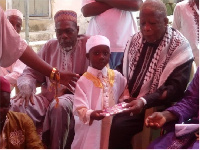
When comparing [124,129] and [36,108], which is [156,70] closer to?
[124,129]

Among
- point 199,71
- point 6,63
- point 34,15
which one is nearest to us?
point 199,71

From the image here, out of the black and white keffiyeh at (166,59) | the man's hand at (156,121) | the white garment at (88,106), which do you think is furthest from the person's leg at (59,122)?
the man's hand at (156,121)

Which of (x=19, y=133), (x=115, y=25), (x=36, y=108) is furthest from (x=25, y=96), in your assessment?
(x=115, y=25)

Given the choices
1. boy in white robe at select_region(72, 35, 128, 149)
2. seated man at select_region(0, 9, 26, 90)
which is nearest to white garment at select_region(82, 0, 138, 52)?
boy in white robe at select_region(72, 35, 128, 149)

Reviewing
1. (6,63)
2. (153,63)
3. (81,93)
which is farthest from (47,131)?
(153,63)

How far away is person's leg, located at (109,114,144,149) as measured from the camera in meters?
3.11

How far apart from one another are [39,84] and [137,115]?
119cm

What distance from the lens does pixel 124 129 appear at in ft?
10.2

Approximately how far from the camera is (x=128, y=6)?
3926 millimetres

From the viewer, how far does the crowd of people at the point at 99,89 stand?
2.82 meters

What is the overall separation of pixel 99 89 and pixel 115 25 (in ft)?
3.69

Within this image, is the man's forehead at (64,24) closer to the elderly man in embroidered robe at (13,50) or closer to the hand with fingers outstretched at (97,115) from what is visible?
the elderly man in embroidered robe at (13,50)

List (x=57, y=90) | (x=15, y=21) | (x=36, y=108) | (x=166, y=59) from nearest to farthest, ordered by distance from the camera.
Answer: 1. (x=166, y=59)
2. (x=57, y=90)
3. (x=36, y=108)
4. (x=15, y=21)

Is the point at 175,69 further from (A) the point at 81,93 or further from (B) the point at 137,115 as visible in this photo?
(A) the point at 81,93
